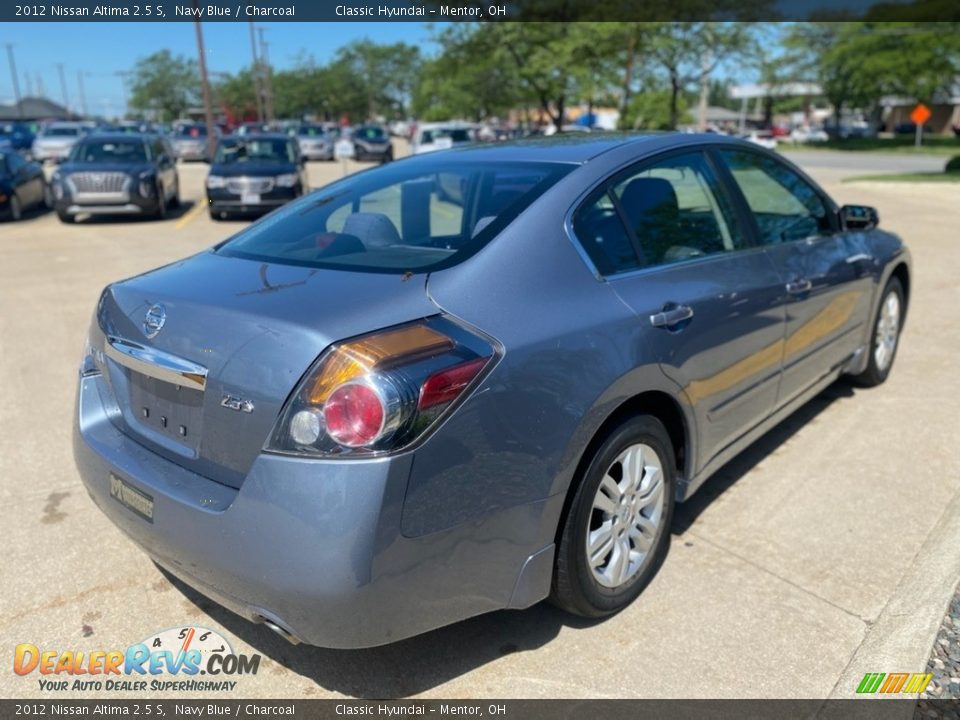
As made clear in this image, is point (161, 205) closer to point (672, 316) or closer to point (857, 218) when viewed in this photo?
point (857, 218)

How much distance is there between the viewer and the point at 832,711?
2379 millimetres

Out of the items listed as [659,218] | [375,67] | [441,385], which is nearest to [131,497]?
[441,385]

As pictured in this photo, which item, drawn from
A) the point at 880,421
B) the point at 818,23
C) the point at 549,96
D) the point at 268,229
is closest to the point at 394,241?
the point at 268,229

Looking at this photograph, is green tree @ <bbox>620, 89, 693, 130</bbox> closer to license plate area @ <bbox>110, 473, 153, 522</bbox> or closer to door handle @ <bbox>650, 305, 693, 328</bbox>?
door handle @ <bbox>650, 305, 693, 328</bbox>

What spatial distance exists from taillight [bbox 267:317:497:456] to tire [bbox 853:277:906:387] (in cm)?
374

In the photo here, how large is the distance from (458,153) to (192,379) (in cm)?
175

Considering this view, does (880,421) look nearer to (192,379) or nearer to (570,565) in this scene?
(570,565)

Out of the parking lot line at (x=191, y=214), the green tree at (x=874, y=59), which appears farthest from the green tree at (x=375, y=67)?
the parking lot line at (x=191, y=214)

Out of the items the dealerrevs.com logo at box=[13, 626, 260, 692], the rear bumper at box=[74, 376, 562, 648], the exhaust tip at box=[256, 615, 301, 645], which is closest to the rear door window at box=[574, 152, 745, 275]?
the rear bumper at box=[74, 376, 562, 648]

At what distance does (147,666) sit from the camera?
8.54 ft

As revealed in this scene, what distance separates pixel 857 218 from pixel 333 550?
12.2 feet

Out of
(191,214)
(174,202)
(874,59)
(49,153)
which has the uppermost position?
(874,59)

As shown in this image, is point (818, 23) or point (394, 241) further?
point (818, 23)

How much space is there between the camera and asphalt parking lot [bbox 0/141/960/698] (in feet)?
8.33
